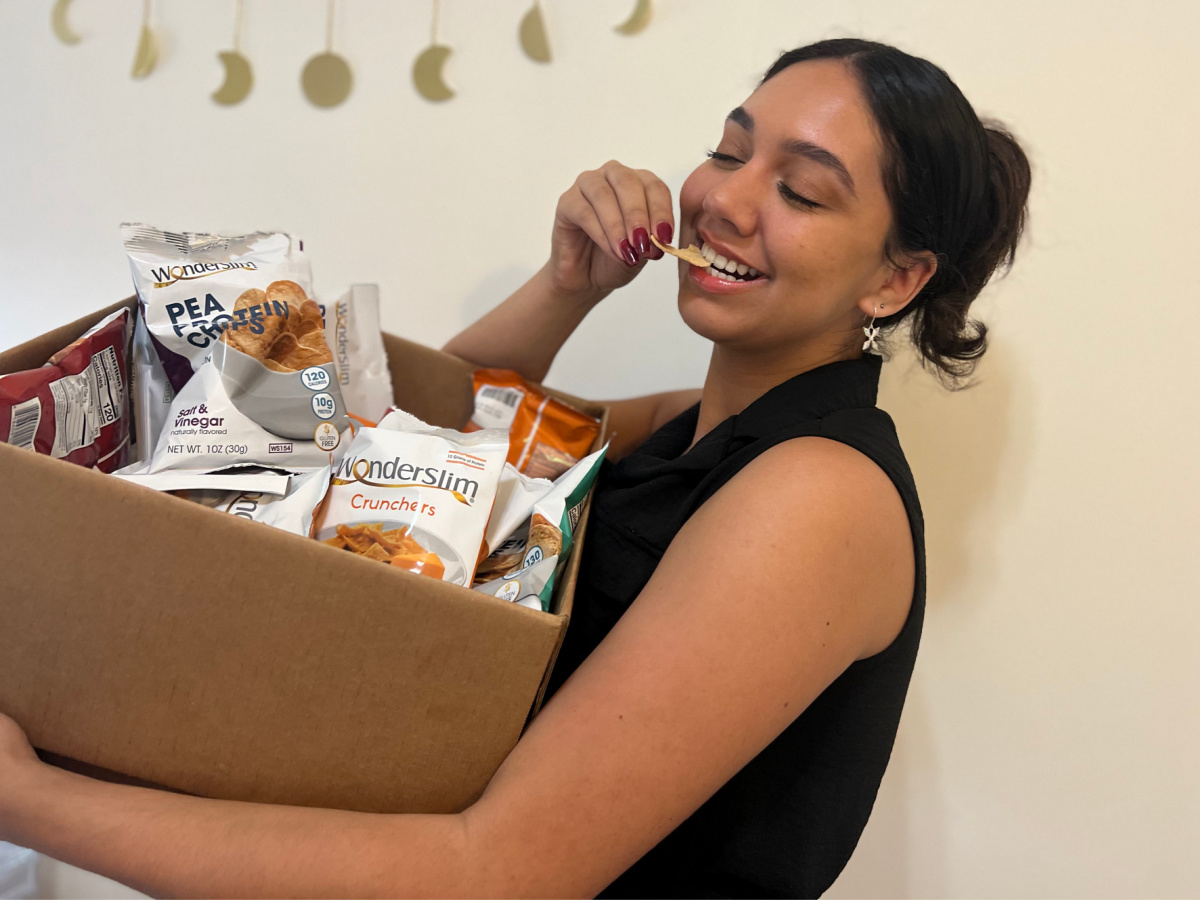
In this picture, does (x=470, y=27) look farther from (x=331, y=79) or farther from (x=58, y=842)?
(x=58, y=842)

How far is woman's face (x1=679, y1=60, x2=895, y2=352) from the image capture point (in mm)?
794

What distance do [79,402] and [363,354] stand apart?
0.36 metres

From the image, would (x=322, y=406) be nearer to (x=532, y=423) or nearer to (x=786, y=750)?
(x=532, y=423)

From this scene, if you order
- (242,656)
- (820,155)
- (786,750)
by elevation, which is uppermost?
(820,155)

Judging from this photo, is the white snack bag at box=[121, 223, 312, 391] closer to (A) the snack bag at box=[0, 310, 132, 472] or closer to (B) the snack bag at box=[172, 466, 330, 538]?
(A) the snack bag at box=[0, 310, 132, 472]

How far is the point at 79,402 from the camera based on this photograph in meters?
0.73

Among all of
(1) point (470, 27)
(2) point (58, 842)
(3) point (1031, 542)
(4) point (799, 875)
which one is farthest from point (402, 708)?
(1) point (470, 27)

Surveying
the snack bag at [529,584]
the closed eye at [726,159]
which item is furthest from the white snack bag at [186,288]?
the closed eye at [726,159]

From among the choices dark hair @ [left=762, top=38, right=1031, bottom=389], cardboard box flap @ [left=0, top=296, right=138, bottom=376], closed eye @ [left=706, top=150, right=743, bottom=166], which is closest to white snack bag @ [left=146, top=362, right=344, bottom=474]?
cardboard box flap @ [left=0, top=296, right=138, bottom=376]

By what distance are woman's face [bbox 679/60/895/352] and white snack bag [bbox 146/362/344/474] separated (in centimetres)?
44

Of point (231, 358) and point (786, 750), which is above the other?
point (231, 358)

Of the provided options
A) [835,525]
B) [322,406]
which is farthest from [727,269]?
[322,406]

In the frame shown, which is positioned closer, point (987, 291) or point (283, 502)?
point (283, 502)

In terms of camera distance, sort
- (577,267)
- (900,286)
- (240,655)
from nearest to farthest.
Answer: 1. (240,655)
2. (900,286)
3. (577,267)
